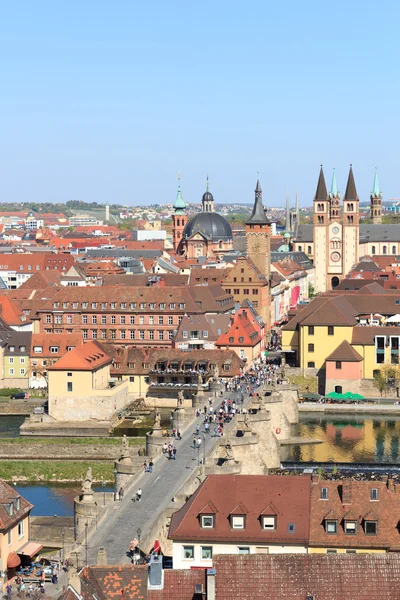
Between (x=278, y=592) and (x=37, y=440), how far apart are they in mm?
46531

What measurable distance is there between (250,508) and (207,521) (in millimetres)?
1399

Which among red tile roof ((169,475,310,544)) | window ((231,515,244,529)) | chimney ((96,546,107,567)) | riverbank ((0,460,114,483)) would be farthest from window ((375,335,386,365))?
chimney ((96,546,107,567))

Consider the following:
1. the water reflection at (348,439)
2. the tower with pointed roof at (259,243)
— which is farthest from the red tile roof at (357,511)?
the tower with pointed roof at (259,243)

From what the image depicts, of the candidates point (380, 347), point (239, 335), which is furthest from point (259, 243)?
point (380, 347)

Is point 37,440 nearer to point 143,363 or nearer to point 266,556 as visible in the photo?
point 143,363

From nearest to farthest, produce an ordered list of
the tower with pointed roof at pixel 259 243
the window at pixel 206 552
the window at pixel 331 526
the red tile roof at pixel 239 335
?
the window at pixel 331 526 → the window at pixel 206 552 → the red tile roof at pixel 239 335 → the tower with pointed roof at pixel 259 243

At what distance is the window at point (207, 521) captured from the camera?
39562mm

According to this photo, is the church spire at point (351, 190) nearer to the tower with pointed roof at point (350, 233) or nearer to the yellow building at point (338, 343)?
the tower with pointed roof at point (350, 233)

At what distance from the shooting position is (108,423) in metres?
81.2

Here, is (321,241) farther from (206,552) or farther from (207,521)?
(206,552)

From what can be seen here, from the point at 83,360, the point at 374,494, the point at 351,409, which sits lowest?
the point at 351,409

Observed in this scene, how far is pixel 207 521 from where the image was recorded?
39.7 metres

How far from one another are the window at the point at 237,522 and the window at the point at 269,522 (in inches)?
28.4

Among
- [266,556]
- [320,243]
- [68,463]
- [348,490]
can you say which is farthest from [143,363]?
[320,243]
